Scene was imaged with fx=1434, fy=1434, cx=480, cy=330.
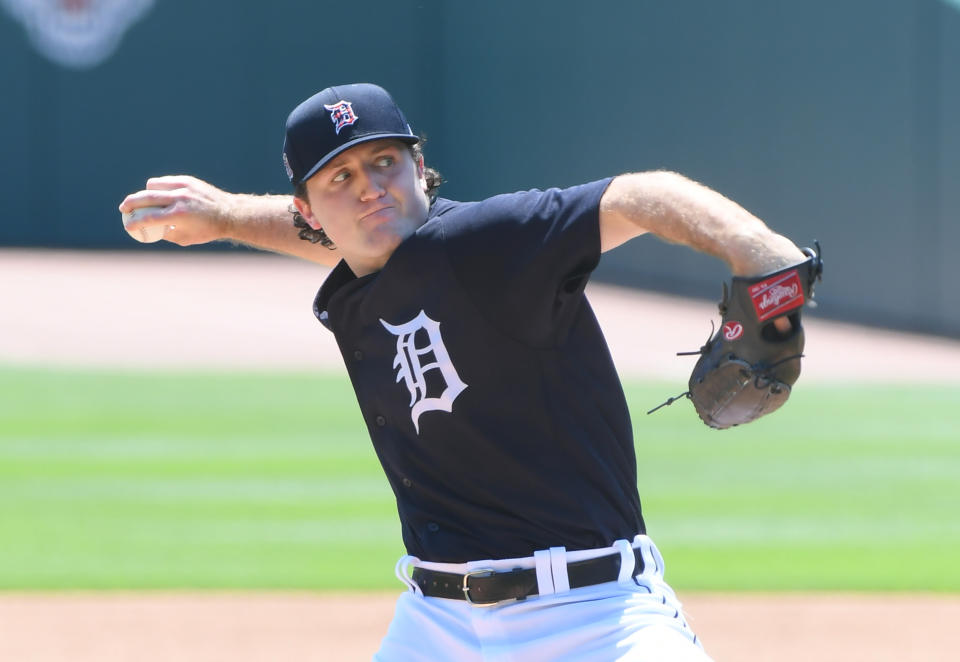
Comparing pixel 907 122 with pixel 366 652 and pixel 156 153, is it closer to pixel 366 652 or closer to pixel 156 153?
pixel 366 652

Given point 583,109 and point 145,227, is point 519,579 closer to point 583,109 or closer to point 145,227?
point 145,227

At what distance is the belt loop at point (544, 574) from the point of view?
296 centimetres

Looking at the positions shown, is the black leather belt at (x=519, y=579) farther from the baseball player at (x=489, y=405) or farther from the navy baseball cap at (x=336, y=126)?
the navy baseball cap at (x=336, y=126)

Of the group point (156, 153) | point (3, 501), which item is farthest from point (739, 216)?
point (156, 153)

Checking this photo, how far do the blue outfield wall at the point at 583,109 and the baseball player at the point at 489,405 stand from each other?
340 inches

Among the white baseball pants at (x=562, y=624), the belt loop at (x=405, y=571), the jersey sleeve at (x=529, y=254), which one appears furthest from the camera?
the belt loop at (x=405, y=571)

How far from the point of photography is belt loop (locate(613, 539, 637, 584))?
9.84ft

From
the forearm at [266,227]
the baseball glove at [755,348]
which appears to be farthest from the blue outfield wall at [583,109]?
the baseball glove at [755,348]

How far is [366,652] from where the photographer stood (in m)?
5.28

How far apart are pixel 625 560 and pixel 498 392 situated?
443mm

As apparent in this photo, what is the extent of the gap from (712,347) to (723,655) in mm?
2940

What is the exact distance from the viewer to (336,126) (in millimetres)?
3061

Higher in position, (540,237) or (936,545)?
(540,237)

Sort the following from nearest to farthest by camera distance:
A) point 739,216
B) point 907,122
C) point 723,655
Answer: point 739,216 < point 723,655 < point 907,122
